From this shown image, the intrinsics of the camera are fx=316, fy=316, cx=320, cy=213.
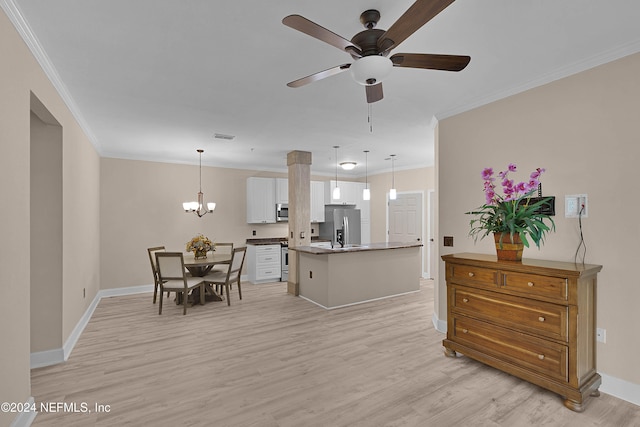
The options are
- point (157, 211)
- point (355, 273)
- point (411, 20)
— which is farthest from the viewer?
point (157, 211)

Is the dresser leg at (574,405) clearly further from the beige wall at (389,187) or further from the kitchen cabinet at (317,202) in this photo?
Answer: the kitchen cabinet at (317,202)

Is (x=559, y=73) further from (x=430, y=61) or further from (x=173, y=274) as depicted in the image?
(x=173, y=274)

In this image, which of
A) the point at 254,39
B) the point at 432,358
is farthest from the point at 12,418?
the point at 432,358

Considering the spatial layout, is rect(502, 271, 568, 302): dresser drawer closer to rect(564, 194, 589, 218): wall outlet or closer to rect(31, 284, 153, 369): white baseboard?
rect(564, 194, 589, 218): wall outlet

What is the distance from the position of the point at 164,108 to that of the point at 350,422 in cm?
346

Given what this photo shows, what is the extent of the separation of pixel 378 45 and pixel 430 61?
0.33 meters

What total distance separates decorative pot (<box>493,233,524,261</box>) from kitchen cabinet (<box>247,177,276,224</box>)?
5.20m

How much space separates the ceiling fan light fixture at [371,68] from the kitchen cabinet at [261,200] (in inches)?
216

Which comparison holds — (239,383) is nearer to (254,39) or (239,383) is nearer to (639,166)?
(254,39)

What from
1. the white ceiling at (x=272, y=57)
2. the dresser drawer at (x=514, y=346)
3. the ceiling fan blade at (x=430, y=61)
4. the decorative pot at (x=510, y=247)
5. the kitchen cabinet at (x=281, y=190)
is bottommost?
the dresser drawer at (x=514, y=346)

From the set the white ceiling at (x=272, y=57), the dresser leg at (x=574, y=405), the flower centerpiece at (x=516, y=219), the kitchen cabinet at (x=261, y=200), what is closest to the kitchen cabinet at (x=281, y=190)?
the kitchen cabinet at (x=261, y=200)

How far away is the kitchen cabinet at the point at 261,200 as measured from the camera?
7.02m

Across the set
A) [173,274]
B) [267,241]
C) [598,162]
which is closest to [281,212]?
[267,241]

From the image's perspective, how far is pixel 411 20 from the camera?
4.95 ft
